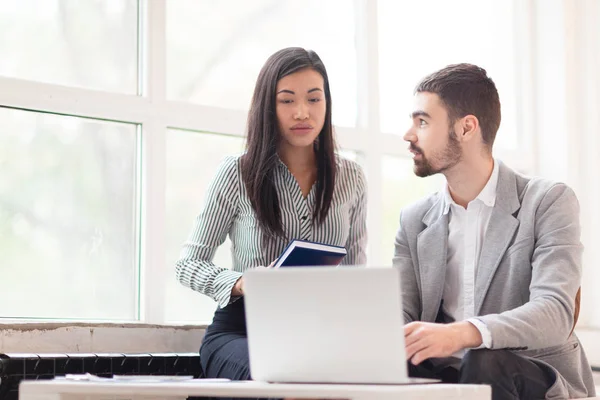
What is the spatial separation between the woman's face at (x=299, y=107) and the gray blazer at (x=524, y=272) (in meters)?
0.41

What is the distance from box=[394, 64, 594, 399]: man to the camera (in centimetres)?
207

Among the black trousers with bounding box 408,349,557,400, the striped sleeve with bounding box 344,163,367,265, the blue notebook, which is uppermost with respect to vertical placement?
the striped sleeve with bounding box 344,163,367,265

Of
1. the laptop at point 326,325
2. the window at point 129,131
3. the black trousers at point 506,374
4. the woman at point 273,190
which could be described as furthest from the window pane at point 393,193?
the laptop at point 326,325

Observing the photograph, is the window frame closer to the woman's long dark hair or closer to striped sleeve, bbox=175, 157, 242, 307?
striped sleeve, bbox=175, 157, 242, 307

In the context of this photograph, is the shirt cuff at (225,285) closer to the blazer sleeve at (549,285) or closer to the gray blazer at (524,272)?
the gray blazer at (524,272)

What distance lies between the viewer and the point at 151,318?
2.85 m

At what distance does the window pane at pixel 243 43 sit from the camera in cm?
303

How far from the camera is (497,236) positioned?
244 centimetres

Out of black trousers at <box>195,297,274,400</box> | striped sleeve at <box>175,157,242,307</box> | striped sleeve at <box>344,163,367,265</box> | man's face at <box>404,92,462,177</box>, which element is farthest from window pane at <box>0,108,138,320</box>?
man's face at <box>404,92,462,177</box>

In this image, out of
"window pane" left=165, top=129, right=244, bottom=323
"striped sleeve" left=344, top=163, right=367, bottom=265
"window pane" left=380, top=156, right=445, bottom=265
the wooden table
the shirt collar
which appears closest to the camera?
the wooden table

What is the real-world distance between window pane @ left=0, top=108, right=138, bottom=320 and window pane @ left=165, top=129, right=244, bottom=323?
0.13 m

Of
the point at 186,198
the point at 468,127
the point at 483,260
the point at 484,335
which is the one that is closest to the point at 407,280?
the point at 483,260

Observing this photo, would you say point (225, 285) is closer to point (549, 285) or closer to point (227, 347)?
point (227, 347)

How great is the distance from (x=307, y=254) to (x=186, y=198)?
92 cm
